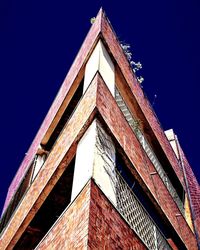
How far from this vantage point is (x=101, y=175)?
5.03 metres

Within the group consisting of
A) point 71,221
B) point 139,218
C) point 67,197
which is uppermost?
point 67,197

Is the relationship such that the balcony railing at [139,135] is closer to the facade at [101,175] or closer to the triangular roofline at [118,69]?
the facade at [101,175]

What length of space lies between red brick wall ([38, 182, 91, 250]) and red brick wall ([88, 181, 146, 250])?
0.07 meters

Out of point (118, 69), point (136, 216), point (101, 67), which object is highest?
point (118, 69)

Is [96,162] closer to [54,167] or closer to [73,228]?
[73,228]

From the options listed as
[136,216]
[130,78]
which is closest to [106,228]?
[136,216]

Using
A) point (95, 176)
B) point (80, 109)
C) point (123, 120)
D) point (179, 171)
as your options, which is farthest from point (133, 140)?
point (179, 171)

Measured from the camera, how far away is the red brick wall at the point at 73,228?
402cm

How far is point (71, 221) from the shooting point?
447 cm

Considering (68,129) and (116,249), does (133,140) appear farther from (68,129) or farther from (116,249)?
(116,249)

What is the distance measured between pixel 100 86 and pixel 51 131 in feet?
10.5

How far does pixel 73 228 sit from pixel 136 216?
1896mm

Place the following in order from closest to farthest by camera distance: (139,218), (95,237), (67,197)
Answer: (95,237)
(139,218)
(67,197)

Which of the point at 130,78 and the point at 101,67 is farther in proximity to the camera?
the point at 130,78
